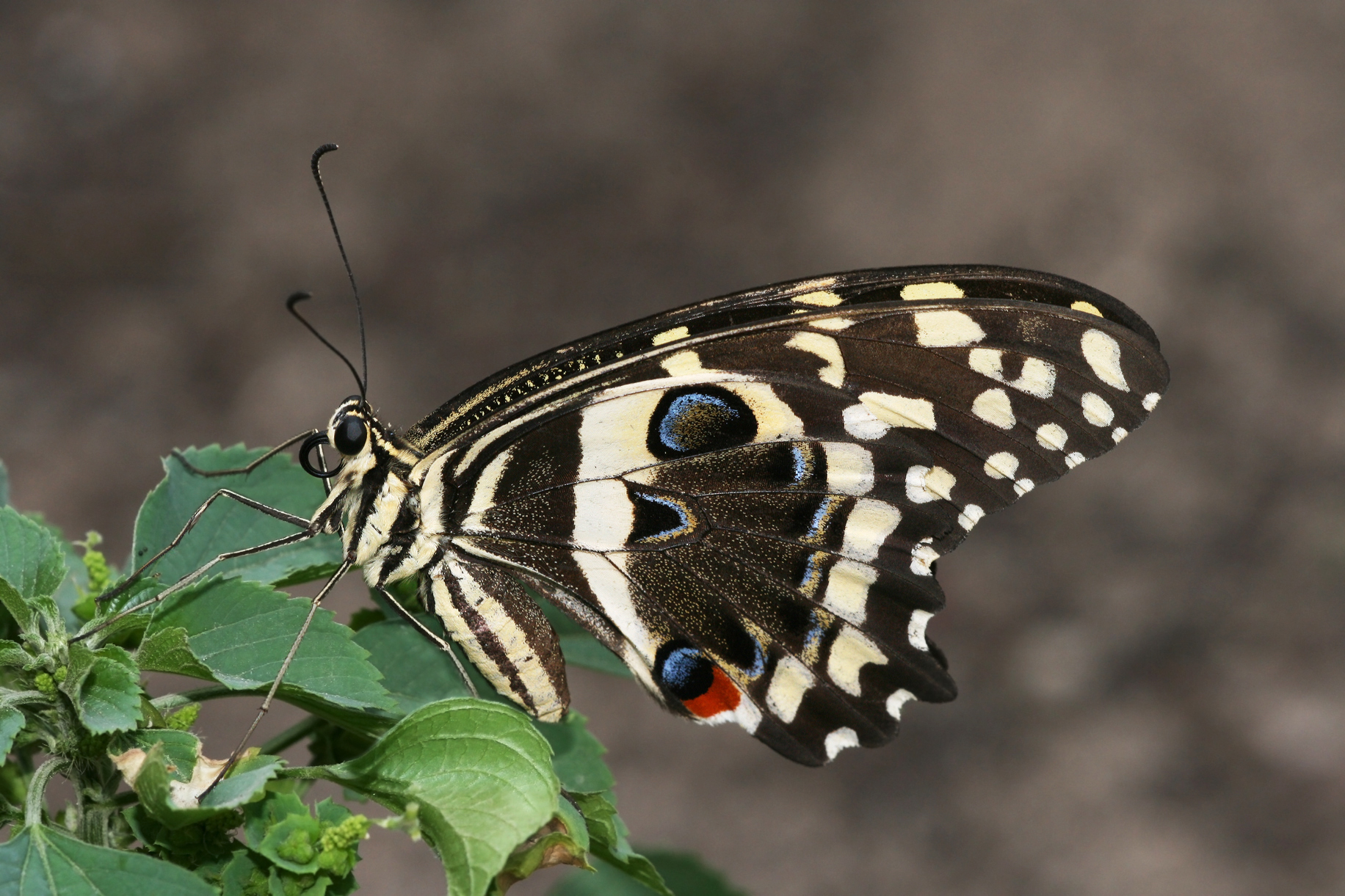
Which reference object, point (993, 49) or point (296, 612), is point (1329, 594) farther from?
point (296, 612)

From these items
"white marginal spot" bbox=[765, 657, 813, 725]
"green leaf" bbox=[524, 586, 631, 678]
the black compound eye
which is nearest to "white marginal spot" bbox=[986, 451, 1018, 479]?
"white marginal spot" bbox=[765, 657, 813, 725]

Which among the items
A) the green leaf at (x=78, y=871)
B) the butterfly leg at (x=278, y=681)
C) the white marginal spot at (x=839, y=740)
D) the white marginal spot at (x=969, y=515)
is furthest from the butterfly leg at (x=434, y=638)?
the white marginal spot at (x=969, y=515)

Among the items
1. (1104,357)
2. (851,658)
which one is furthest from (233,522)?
(1104,357)

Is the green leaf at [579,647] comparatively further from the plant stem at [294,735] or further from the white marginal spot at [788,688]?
the plant stem at [294,735]

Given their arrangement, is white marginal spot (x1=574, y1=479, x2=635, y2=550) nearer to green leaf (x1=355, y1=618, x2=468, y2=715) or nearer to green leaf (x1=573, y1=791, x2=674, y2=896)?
green leaf (x1=355, y1=618, x2=468, y2=715)

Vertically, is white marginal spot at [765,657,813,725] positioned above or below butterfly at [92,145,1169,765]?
below

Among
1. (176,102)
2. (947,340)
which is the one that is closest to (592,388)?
(947,340)

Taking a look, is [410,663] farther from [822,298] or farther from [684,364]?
[822,298]
